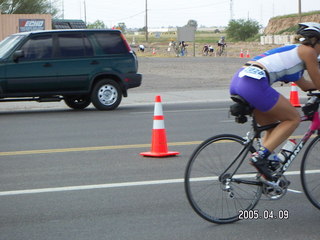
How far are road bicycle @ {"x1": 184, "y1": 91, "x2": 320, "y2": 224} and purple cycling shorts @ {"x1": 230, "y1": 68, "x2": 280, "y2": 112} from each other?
0.07 metres

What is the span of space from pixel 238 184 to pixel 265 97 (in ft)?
2.57

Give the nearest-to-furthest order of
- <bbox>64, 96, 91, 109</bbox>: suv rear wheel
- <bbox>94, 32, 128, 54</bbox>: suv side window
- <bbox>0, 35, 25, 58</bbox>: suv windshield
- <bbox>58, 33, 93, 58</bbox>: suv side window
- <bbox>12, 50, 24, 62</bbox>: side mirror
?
<bbox>12, 50, 24, 62</bbox>: side mirror
<bbox>0, 35, 25, 58</bbox>: suv windshield
<bbox>58, 33, 93, 58</bbox>: suv side window
<bbox>94, 32, 128, 54</bbox>: suv side window
<bbox>64, 96, 91, 109</bbox>: suv rear wheel

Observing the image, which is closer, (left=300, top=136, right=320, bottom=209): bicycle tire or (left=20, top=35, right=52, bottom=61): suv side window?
(left=300, top=136, right=320, bottom=209): bicycle tire

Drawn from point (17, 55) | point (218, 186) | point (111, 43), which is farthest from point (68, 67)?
point (218, 186)

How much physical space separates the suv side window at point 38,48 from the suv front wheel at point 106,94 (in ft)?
4.52

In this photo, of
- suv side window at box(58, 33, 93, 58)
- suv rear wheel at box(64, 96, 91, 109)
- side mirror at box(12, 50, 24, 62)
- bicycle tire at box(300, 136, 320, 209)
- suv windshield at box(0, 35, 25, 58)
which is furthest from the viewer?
suv rear wheel at box(64, 96, 91, 109)

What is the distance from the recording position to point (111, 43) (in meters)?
18.1

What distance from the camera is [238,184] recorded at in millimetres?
6289

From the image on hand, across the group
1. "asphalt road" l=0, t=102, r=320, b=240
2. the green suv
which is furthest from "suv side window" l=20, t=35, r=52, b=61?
"asphalt road" l=0, t=102, r=320, b=240

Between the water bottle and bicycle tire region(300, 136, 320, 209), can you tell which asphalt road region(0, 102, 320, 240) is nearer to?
bicycle tire region(300, 136, 320, 209)

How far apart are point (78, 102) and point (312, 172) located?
41.2ft

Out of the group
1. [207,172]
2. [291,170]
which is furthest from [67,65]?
[207,172]

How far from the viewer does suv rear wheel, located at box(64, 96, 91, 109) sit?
18203 mm

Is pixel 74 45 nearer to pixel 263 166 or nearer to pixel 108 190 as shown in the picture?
pixel 108 190
